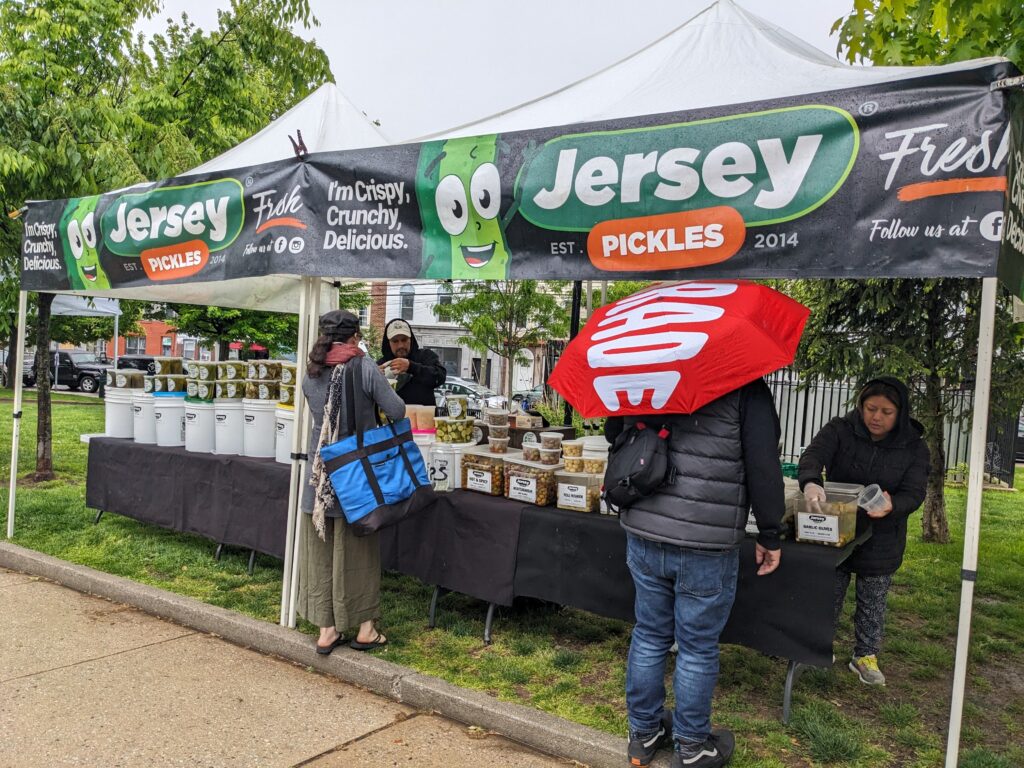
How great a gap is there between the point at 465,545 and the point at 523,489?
469 mm

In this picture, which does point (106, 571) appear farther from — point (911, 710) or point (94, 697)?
point (911, 710)

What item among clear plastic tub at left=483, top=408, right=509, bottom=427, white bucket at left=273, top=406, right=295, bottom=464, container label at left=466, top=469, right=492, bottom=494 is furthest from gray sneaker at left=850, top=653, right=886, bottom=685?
white bucket at left=273, top=406, right=295, bottom=464

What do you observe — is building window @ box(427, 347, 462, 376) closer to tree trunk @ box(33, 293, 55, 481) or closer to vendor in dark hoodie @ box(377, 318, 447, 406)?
tree trunk @ box(33, 293, 55, 481)

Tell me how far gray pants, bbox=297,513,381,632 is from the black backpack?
5.48 ft

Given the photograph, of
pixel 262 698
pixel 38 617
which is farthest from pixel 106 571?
pixel 262 698

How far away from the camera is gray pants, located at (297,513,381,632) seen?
163 inches

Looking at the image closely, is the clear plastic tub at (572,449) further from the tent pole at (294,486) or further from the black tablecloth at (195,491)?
the black tablecloth at (195,491)

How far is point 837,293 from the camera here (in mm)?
7242

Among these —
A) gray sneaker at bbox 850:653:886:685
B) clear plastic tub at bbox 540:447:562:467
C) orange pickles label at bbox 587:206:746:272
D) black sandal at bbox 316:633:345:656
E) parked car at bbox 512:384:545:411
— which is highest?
orange pickles label at bbox 587:206:746:272

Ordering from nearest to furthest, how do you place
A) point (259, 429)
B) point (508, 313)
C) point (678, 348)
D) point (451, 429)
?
point (678, 348) < point (451, 429) < point (259, 429) < point (508, 313)

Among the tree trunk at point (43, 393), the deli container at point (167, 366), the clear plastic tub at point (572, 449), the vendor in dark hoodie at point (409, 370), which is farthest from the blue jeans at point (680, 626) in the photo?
the tree trunk at point (43, 393)

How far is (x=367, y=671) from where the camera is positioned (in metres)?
4.05

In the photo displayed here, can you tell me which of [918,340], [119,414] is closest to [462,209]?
[119,414]

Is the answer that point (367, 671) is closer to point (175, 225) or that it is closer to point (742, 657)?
point (742, 657)
